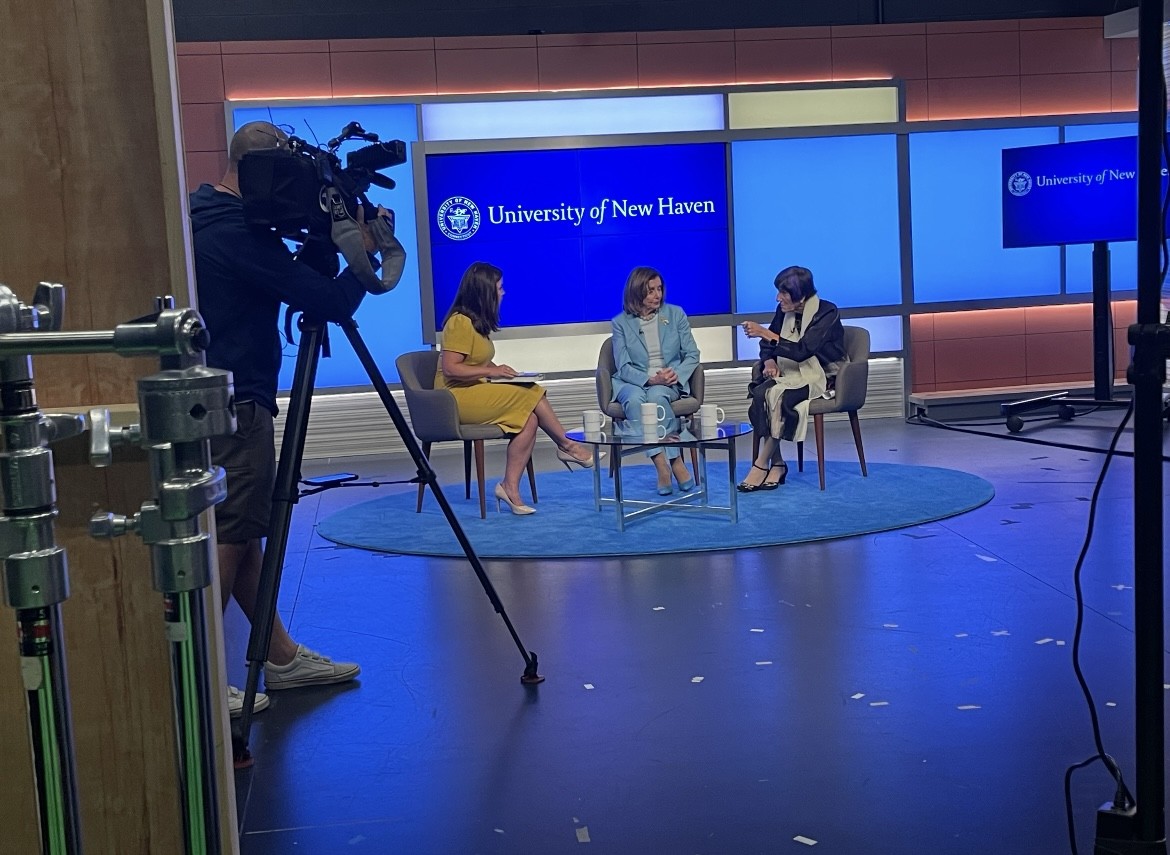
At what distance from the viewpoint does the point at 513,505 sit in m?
6.09

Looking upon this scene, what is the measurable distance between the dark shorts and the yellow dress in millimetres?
3022

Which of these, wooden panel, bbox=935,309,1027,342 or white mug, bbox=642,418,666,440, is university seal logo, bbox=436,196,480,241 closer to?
white mug, bbox=642,418,666,440

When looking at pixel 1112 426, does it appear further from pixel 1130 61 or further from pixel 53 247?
pixel 53 247

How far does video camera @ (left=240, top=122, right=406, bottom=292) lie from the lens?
2869 mm

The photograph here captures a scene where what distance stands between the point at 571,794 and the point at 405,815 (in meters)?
0.35

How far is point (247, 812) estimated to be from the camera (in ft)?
8.63

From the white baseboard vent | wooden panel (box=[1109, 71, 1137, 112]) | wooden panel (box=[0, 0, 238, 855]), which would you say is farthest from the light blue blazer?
wooden panel (box=[0, 0, 238, 855])

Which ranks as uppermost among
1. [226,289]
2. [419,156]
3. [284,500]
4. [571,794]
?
[419,156]

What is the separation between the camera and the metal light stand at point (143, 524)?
1.02 meters

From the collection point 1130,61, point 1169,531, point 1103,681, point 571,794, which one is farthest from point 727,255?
point 571,794

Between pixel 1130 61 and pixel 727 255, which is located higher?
pixel 1130 61

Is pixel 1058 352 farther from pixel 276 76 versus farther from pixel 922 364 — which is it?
pixel 276 76

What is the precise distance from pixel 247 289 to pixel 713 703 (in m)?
1.57

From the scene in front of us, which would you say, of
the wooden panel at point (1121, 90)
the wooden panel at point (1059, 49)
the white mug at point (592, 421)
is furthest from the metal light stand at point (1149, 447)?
the wooden panel at point (1121, 90)
